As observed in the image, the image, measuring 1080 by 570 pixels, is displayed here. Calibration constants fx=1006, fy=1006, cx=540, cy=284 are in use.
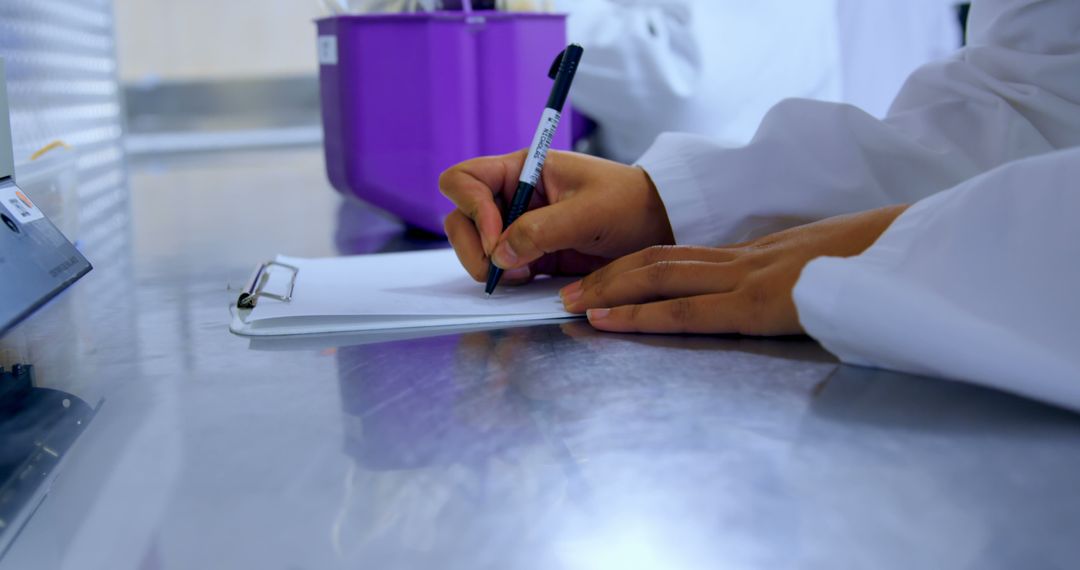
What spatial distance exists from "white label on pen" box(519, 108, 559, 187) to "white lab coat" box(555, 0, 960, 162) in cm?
67

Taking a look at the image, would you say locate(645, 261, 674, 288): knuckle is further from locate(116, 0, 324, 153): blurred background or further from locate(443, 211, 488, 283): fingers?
locate(116, 0, 324, 153): blurred background

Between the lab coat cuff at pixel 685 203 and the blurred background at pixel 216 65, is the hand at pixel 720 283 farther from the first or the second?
the blurred background at pixel 216 65

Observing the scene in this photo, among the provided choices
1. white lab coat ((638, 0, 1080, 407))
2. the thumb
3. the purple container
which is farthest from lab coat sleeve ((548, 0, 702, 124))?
the thumb

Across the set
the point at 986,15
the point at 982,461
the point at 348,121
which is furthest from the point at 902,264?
the point at 348,121

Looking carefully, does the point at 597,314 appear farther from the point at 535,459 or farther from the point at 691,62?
the point at 691,62

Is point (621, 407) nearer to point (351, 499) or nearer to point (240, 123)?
point (351, 499)

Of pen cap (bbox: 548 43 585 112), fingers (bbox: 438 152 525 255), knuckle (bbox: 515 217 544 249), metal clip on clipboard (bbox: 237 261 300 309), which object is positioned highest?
pen cap (bbox: 548 43 585 112)

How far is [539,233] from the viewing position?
67cm

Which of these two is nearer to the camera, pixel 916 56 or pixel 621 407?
pixel 621 407

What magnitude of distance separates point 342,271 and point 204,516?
1.48 ft

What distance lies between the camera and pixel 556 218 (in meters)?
0.68

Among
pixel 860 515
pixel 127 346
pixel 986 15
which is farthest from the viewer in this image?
pixel 986 15

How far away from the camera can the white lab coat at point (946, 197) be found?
0.45 meters

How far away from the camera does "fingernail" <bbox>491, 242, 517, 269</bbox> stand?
26.5 inches
